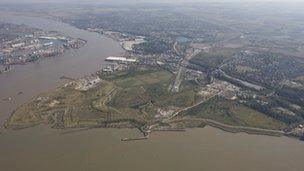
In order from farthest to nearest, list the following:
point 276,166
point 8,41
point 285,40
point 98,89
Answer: point 285,40 < point 8,41 < point 98,89 < point 276,166

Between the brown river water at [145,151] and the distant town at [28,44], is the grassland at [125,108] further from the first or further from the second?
the distant town at [28,44]

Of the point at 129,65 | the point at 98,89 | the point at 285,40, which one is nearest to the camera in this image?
the point at 98,89

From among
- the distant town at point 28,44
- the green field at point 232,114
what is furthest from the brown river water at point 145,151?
the distant town at point 28,44

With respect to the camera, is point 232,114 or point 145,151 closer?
point 145,151

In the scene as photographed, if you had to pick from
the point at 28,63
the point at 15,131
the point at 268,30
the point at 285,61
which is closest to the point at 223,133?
the point at 15,131

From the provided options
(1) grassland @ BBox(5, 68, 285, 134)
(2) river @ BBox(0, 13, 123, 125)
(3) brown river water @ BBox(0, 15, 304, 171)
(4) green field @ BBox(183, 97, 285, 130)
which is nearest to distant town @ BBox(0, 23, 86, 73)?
(2) river @ BBox(0, 13, 123, 125)

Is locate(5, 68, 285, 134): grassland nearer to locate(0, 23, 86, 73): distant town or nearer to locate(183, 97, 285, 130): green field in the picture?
locate(183, 97, 285, 130): green field

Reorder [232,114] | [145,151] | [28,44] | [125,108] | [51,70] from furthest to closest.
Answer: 1. [28,44]
2. [51,70]
3. [125,108]
4. [232,114]
5. [145,151]

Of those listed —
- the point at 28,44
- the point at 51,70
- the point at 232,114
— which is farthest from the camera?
the point at 28,44

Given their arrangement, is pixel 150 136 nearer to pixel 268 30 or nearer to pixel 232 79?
pixel 232 79

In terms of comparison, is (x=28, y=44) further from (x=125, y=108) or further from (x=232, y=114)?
(x=232, y=114)

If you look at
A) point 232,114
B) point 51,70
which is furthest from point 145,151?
point 51,70
